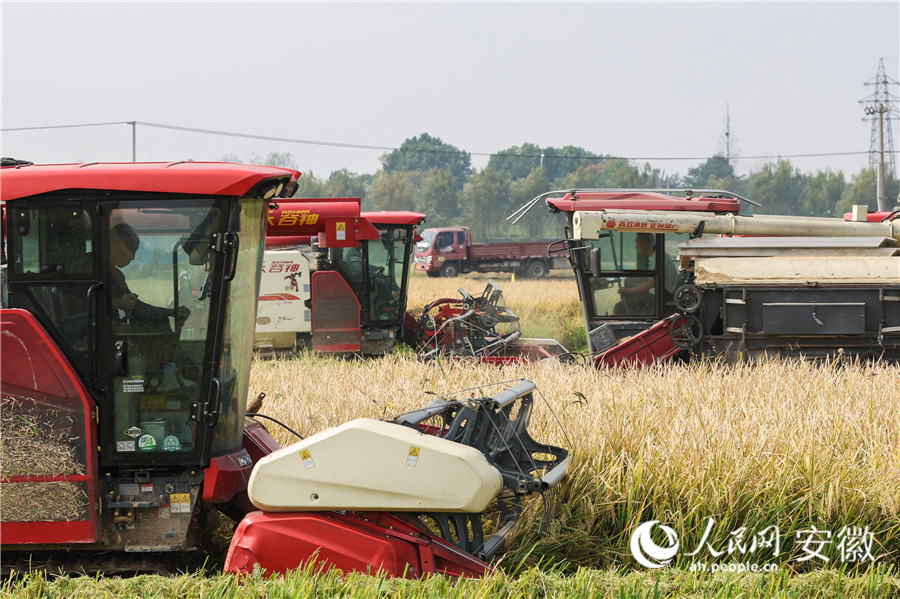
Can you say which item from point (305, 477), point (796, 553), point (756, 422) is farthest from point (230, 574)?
point (756, 422)

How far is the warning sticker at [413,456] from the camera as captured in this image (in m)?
3.52

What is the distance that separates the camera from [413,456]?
11.6ft

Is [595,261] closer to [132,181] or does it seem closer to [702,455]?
[702,455]

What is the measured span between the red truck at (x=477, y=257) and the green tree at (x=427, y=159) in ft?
236

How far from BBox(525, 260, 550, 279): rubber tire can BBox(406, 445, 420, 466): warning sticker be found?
32.2 metres

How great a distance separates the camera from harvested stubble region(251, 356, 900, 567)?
438 cm

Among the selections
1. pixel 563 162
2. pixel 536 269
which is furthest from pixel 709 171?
pixel 536 269

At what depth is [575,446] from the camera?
4.97 meters

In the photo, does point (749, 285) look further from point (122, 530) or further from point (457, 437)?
point (122, 530)

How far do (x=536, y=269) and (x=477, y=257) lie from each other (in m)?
2.39

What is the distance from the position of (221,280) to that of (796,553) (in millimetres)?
2976

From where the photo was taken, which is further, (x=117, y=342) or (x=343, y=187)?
(x=343, y=187)

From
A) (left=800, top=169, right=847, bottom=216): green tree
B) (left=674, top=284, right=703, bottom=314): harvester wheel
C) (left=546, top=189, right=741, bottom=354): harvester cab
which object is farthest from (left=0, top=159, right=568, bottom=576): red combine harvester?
(left=800, top=169, right=847, bottom=216): green tree

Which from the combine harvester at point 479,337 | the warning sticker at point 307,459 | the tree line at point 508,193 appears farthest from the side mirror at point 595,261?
the tree line at point 508,193
